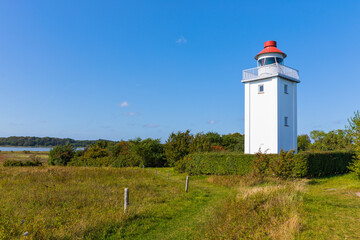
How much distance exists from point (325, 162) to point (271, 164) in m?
6.39

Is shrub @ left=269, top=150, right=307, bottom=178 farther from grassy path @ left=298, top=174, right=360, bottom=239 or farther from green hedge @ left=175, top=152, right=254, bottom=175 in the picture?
grassy path @ left=298, top=174, right=360, bottom=239

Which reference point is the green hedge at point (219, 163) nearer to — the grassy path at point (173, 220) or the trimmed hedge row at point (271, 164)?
the trimmed hedge row at point (271, 164)

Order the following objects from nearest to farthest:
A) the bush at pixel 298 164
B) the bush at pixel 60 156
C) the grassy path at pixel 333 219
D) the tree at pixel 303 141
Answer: the grassy path at pixel 333 219 → the bush at pixel 298 164 → the bush at pixel 60 156 → the tree at pixel 303 141

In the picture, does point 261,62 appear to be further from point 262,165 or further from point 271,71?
point 262,165

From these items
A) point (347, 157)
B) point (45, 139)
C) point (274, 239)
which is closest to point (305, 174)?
point (347, 157)

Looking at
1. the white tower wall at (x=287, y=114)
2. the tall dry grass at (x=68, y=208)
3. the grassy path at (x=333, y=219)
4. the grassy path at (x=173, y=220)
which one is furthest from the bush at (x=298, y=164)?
the tall dry grass at (x=68, y=208)

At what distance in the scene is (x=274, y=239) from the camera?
6770mm

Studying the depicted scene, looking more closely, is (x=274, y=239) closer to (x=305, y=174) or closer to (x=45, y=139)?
(x=305, y=174)

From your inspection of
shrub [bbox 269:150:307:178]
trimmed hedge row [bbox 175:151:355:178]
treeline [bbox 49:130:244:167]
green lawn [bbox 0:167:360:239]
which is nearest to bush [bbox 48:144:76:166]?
treeline [bbox 49:130:244:167]

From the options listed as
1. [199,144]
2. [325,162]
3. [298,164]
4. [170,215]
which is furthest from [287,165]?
[199,144]

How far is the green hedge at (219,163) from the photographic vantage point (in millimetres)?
21859

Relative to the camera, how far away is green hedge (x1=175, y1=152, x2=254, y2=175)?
21859mm

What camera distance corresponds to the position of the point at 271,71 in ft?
84.1

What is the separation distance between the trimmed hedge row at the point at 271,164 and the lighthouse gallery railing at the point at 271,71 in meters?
8.74
